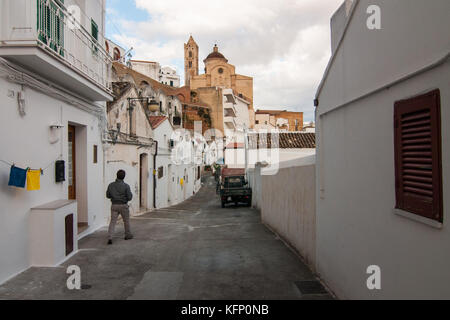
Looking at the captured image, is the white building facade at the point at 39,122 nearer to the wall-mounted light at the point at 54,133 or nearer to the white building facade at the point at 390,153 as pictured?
the wall-mounted light at the point at 54,133

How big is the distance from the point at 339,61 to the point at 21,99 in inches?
201

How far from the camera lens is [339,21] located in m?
5.66

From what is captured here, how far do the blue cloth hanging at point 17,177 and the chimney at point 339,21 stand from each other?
16.9ft

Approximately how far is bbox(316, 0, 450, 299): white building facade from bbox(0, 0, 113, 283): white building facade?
15.6ft

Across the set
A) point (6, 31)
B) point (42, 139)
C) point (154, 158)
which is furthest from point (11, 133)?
point (154, 158)

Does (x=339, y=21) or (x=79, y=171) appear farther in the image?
→ (x=79, y=171)

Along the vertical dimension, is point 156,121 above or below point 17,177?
above

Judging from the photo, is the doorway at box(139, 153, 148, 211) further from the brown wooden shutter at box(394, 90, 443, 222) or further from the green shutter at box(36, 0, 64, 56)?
the brown wooden shutter at box(394, 90, 443, 222)

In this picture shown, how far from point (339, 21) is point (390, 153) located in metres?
2.91

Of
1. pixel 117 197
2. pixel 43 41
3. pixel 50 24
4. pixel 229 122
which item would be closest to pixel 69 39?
pixel 50 24

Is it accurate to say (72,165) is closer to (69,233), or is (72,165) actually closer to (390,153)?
(69,233)

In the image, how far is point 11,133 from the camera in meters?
5.70

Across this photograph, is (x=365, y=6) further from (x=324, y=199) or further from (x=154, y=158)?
(x=154, y=158)

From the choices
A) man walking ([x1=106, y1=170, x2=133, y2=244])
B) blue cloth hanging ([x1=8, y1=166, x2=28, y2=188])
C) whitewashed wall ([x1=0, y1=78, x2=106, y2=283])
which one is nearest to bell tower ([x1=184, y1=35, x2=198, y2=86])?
man walking ([x1=106, y1=170, x2=133, y2=244])
